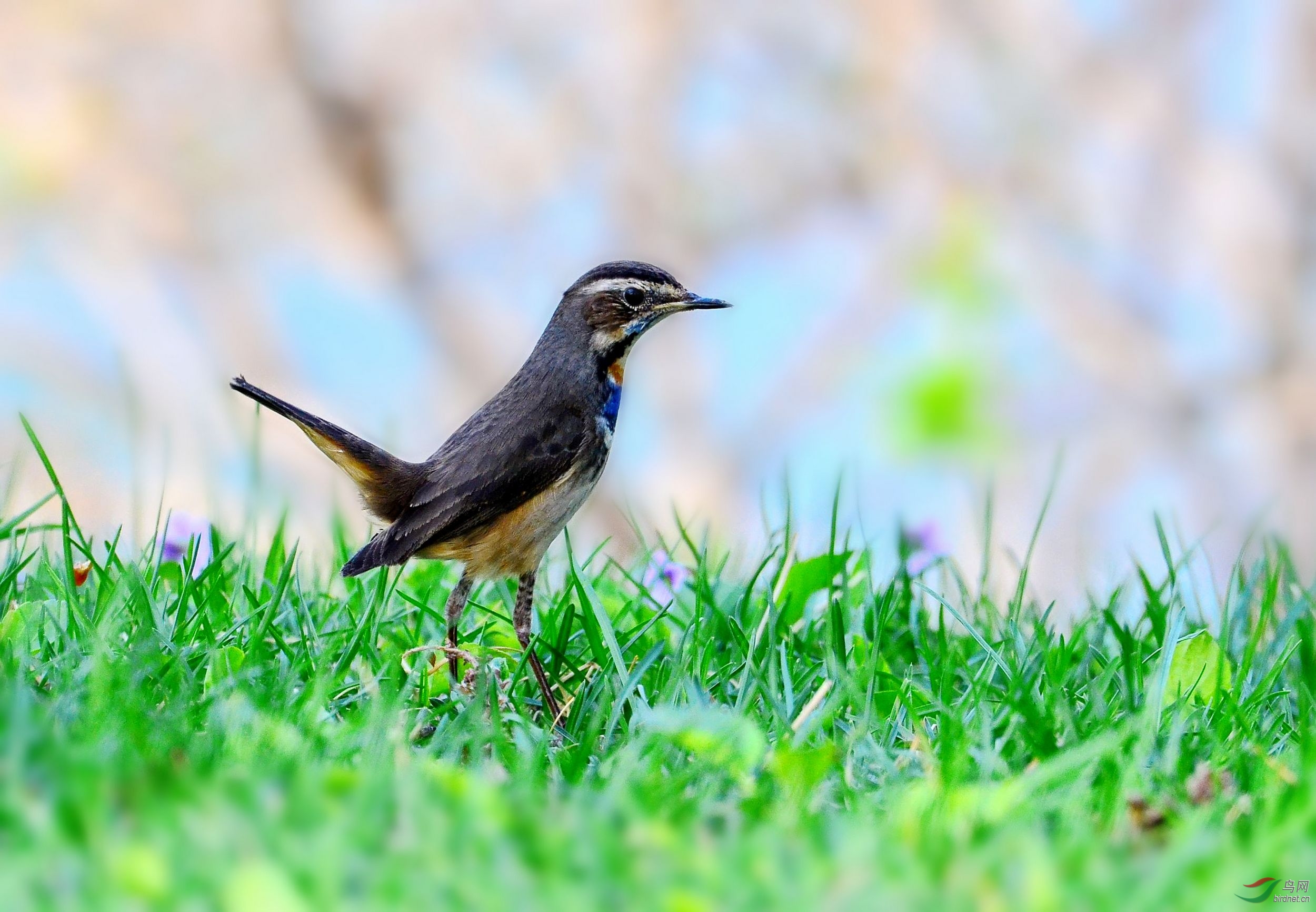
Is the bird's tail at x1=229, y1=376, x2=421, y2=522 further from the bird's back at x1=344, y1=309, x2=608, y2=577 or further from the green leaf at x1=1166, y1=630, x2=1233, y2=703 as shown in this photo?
the green leaf at x1=1166, y1=630, x2=1233, y2=703

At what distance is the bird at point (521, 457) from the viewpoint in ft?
16.7

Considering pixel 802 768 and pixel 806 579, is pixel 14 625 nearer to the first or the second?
pixel 802 768

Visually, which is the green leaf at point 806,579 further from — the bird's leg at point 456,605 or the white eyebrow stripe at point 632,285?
the white eyebrow stripe at point 632,285

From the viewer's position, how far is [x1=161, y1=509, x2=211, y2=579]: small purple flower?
5.29m

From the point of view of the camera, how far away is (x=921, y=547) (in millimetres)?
5828

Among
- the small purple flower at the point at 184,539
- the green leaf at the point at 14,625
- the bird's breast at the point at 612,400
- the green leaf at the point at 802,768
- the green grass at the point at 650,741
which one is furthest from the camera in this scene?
the bird's breast at the point at 612,400

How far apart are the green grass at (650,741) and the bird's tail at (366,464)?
0.34 m

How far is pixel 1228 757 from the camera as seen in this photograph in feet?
13.0

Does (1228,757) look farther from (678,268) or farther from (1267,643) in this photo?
(678,268)

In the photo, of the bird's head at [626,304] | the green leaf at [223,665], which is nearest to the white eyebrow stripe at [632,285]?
the bird's head at [626,304]

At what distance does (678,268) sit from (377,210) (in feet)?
10.2

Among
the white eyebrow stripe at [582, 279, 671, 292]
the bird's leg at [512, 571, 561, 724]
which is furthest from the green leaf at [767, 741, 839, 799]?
the white eyebrow stripe at [582, 279, 671, 292]

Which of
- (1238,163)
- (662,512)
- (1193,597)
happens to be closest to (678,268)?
(662,512)

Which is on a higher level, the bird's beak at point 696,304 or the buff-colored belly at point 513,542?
the bird's beak at point 696,304
